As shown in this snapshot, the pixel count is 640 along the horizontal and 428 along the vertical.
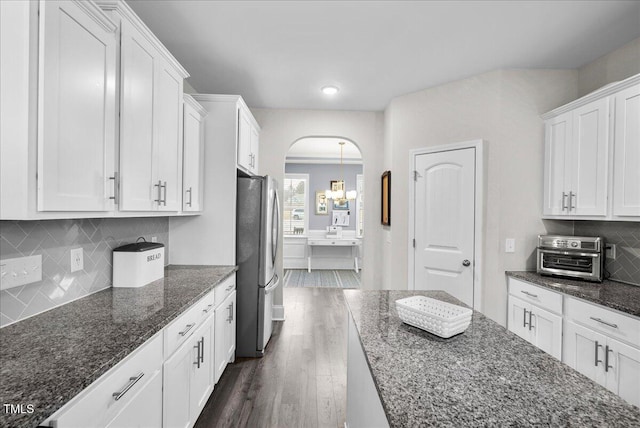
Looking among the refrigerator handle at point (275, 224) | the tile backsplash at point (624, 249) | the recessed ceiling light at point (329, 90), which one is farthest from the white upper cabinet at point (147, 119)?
the tile backsplash at point (624, 249)

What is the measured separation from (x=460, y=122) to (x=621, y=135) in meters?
1.22

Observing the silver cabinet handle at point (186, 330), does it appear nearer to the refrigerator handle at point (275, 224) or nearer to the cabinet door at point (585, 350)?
the refrigerator handle at point (275, 224)

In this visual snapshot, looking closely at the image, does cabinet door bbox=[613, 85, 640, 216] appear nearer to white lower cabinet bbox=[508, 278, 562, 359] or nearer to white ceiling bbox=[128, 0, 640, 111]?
white ceiling bbox=[128, 0, 640, 111]

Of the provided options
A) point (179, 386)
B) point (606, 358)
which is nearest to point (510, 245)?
point (606, 358)

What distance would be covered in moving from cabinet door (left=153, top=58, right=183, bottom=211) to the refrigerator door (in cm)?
82

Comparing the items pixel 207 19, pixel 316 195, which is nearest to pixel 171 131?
pixel 207 19

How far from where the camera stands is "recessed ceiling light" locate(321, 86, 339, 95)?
327 centimetres

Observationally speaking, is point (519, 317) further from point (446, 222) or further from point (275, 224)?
point (275, 224)

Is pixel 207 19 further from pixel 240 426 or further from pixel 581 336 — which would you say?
pixel 581 336

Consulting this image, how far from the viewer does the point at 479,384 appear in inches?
35.2

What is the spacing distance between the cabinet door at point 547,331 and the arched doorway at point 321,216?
4.42 m

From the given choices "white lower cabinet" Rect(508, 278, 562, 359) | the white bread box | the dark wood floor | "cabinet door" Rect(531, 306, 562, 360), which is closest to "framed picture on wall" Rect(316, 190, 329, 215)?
the dark wood floor

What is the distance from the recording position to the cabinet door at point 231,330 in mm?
2612

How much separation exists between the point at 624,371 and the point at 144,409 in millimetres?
2485
